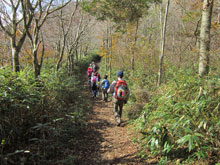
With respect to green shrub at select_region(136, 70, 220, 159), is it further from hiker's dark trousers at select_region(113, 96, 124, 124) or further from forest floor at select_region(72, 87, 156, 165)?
hiker's dark trousers at select_region(113, 96, 124, 124)

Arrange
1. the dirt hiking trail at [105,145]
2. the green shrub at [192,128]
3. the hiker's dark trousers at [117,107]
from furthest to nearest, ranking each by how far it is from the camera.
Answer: the hiker's dark trousers at [117,107], the dirt hiking trail at [105,145], the green shrub at [192,128]

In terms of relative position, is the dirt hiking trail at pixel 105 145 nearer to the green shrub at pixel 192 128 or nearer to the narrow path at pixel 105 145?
the narrow path at pixel 105 145

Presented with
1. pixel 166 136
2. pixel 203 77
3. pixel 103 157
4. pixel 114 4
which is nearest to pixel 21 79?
pixel 103 157

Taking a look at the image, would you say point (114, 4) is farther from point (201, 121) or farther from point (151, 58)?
point (201, 121)

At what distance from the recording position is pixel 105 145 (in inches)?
165

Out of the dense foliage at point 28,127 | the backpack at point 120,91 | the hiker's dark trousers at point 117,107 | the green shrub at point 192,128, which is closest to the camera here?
the green shrub at point 192,128

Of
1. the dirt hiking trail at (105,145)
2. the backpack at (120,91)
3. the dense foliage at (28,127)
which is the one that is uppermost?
the backpack at (120,91)

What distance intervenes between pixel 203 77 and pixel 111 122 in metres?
3.40

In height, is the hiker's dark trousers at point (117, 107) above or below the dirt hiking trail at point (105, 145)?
above

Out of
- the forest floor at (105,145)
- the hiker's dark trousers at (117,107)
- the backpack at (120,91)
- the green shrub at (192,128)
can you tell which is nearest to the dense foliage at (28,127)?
the forest floor at (105,145)

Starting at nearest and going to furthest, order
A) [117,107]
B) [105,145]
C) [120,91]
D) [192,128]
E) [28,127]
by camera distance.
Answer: [192,128]
[28,127]
[105,145]
[120,91]
[117,107]

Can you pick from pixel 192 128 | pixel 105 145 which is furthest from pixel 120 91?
pixel 192 128

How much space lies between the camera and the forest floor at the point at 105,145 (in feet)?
11.5

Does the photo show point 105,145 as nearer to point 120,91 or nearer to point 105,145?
point 105,145
